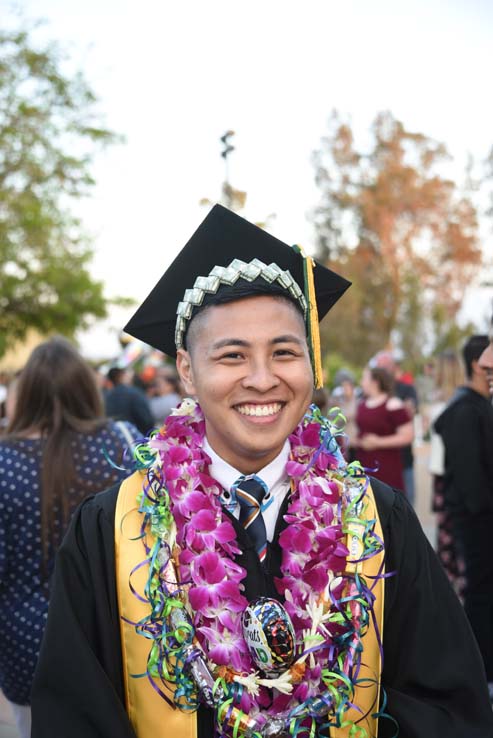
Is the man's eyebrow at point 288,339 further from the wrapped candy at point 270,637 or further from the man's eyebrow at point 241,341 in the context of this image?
the wrapped candy at point 270,637

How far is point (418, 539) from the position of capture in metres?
2.01

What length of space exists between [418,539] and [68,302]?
698 inches

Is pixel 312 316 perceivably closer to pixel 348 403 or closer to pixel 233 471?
pixel 233 471

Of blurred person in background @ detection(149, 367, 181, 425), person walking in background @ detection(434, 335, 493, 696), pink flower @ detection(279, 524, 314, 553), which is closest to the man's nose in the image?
pink flower @ detection(279, 524, 314, 553)

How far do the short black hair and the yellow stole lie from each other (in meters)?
2.65

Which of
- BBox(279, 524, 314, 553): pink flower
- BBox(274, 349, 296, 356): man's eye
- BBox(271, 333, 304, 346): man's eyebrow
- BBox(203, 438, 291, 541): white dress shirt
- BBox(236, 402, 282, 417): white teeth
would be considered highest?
BBox(271, 333, 304, 346): man's eyebrow

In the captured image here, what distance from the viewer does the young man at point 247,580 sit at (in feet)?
5.88

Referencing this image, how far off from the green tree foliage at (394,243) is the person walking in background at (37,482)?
25.9 meters

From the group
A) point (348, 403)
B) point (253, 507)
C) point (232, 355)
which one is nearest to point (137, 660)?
point (253, 507)

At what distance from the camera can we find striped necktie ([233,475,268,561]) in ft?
6.52

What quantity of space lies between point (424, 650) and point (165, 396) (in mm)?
6871

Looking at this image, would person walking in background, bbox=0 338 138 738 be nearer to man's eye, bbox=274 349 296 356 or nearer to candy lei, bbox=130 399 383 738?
candy lei, bbox=130 399 383 738

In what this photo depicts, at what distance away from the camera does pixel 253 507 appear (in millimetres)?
1993

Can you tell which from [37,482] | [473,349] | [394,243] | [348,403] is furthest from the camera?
[394,243]
